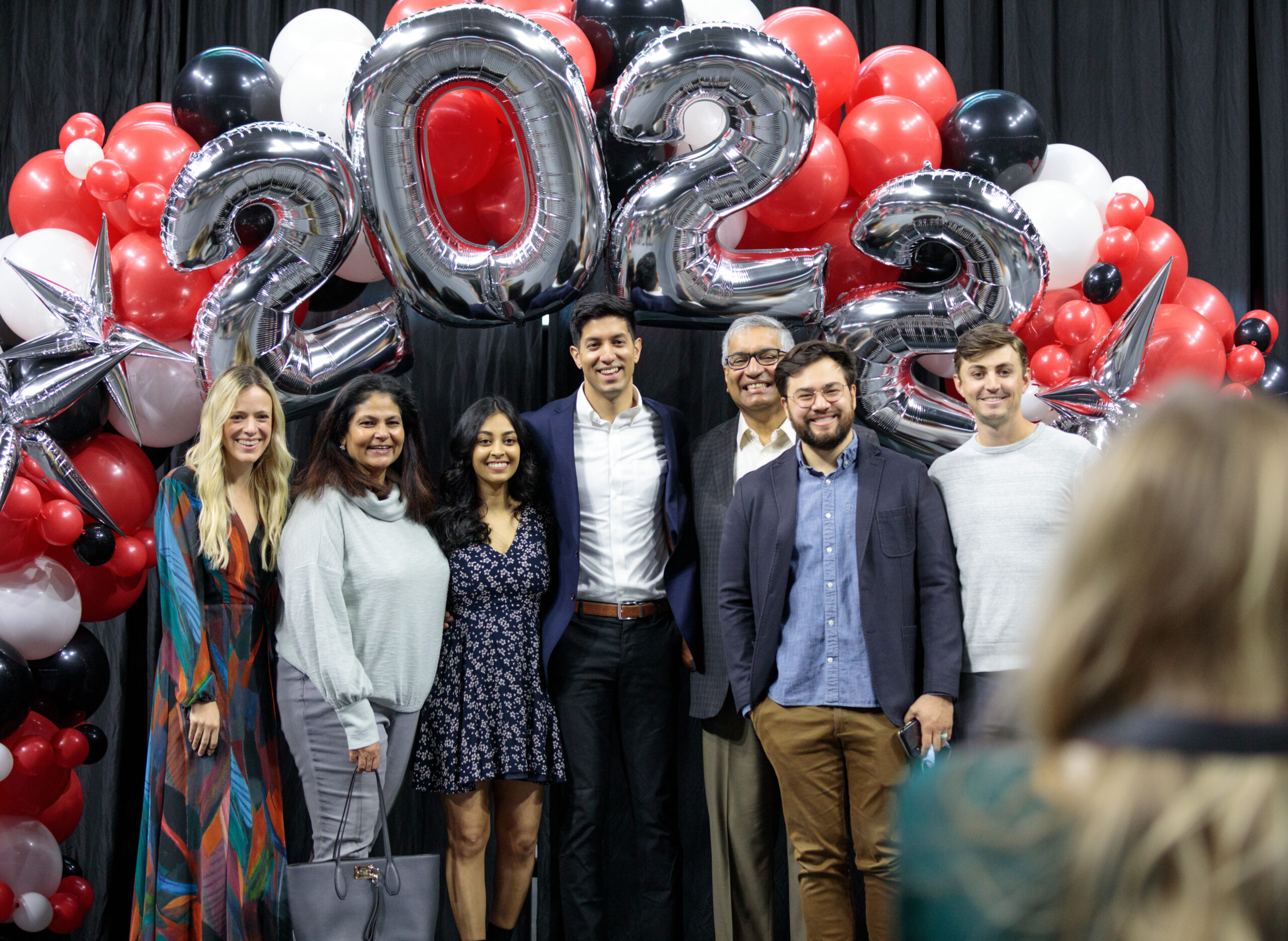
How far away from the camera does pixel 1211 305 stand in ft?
10.4

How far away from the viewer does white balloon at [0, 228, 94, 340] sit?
265cm

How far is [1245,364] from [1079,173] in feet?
2.40

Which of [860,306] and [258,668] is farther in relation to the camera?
[860,306]

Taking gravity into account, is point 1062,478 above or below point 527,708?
above

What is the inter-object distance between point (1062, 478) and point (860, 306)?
0.72 meters

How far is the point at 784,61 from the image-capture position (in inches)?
102

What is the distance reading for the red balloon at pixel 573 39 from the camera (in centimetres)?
272

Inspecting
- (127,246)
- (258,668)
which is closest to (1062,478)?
(258,668)

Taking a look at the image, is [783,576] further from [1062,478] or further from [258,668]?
[258,668]

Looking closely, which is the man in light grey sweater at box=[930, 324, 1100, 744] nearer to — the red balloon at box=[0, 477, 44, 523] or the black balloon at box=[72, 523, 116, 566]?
the black balloon at box=[72, 523, 116, 566]

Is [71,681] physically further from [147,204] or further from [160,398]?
[147,204]

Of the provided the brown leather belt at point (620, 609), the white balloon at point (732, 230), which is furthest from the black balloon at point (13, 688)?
the white balloon at point (732, 230)

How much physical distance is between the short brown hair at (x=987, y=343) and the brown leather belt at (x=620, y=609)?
0.97m

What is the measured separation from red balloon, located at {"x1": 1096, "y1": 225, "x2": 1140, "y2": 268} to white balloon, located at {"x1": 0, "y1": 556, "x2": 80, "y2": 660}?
2827 mm
